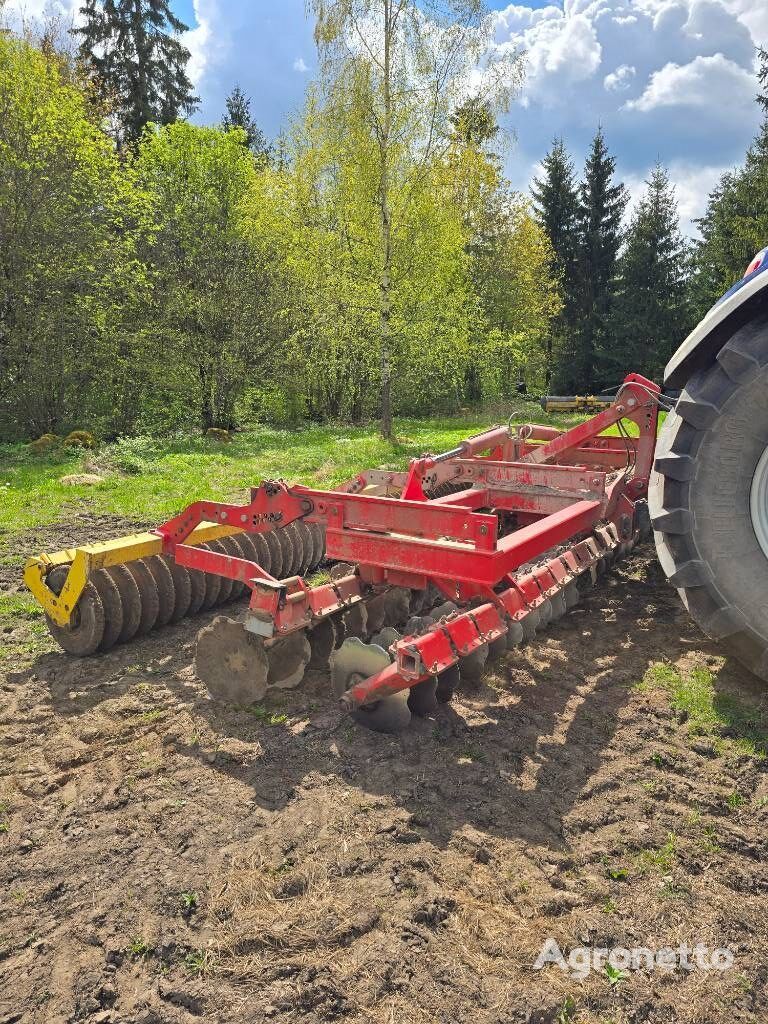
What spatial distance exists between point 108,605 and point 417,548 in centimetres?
203

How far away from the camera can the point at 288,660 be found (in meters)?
3.51

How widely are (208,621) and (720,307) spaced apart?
3492 mm

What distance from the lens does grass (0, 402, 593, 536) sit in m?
7.82

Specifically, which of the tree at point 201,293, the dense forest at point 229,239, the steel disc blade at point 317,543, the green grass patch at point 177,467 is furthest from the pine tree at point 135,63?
the steel disc blade at point 317,543

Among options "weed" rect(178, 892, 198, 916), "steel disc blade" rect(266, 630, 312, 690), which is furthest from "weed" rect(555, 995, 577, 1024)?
"steel disc blade" rect(266, 630, 312, 690)

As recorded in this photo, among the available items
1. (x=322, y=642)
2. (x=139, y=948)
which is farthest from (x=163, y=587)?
(x=139, y=948)

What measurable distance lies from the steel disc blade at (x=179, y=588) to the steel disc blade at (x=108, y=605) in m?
0.42

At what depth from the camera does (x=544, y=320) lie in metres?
28.2

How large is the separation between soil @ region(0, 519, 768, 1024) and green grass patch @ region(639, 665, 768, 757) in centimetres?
7

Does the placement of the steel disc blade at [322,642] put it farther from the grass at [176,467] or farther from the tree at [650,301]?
the tree at [650,301]

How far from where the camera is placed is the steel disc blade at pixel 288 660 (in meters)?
3.46

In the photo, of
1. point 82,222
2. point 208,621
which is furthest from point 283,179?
point 208,621

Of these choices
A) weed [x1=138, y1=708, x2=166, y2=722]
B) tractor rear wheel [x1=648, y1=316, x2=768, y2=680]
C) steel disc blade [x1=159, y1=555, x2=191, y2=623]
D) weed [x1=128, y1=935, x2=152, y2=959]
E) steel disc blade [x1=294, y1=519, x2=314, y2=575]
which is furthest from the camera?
steel disc blade [x1=294, y1=519, x2=314, y2=575]

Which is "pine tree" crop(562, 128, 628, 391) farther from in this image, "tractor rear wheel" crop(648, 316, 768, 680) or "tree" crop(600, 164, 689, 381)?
"tractor rear wheel" crop(648, 316, 768, 680)
